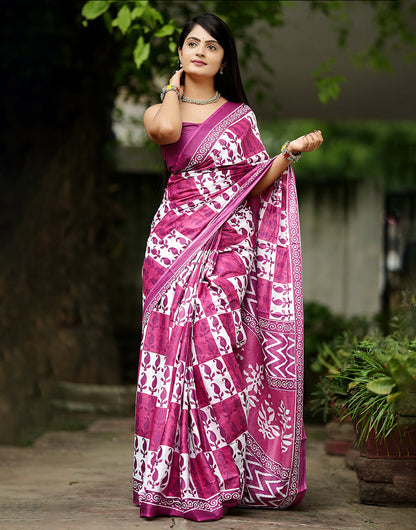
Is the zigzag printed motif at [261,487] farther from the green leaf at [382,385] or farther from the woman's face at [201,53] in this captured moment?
the woman's face at [201,53]

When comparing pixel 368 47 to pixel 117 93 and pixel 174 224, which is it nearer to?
pixel 117 93

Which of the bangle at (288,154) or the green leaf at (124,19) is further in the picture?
the green leaf at (124,19)

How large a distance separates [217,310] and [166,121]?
29.4 inches

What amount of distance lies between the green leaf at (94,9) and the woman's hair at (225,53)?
997 mm

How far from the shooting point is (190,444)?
2.80 metres

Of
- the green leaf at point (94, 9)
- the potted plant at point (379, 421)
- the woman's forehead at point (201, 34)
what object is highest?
the green leaf at point (94, 9)

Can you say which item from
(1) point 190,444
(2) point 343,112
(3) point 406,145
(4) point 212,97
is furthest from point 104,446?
(3) point 406,145

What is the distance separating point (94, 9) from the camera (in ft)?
13.0

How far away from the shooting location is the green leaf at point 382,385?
2.69 meters

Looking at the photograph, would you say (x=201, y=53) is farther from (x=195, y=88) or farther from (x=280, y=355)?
(x=280, y=355)

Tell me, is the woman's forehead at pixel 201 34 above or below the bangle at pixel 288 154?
above

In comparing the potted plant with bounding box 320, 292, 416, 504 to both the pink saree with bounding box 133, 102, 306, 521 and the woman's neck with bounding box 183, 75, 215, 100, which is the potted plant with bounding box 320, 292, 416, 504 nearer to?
the pink saree with bounding box 133, 102, 306, 521

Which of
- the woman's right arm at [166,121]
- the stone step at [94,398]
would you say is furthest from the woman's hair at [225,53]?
the stone step at [94,398]

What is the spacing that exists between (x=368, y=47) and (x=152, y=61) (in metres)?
2.56
